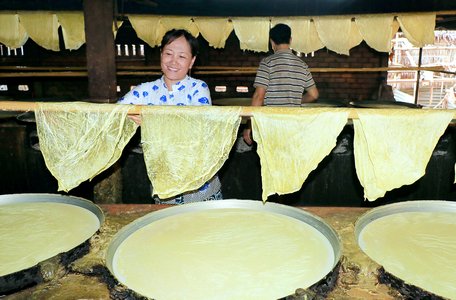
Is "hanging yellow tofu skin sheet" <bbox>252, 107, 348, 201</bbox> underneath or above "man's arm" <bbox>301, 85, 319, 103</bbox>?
underneath

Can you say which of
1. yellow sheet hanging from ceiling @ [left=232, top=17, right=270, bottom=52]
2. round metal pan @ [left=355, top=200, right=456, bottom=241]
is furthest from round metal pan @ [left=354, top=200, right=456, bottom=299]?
yellow sheet hanging from ceiling @ [left=232, top=17, right=270, bottom=52]

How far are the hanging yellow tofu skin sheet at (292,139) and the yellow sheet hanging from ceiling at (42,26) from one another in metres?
3.72

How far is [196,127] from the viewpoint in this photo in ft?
5.86

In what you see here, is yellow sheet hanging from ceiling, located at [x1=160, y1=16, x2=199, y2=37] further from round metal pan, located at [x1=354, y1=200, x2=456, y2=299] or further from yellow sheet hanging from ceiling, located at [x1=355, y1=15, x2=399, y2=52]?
round metal pan, located at [x1=354, y1=200, x2=456, y2=299]

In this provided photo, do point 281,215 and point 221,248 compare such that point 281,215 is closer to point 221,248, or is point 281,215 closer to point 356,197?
point 221,248

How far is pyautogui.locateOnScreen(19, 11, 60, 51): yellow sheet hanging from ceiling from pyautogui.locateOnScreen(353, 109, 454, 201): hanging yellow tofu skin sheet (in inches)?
158

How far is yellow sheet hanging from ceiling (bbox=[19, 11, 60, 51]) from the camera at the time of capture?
4.45 meters

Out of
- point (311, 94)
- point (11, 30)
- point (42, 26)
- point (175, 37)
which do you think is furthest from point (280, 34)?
point (11, 30)

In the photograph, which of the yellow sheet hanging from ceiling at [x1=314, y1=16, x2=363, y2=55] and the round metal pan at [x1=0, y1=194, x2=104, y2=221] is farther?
the yellow sheet hanging from ceiling at [x1=314, y1=16, x2=363, y2=55]

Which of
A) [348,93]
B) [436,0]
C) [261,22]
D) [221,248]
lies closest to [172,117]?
[221,248]

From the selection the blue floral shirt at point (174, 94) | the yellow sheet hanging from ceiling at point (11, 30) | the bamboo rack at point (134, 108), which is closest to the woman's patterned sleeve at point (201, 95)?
the blue floral shirt at point (174, 94)

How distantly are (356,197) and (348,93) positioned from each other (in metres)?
4.18

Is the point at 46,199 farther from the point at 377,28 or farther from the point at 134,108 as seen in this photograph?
the point at 377,28

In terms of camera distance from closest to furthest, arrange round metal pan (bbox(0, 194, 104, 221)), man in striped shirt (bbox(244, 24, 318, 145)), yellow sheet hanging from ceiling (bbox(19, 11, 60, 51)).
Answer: round metal pan (bbox(0, 194, 104, 221)) → man in striped shirt (bbox(244, 24, 318, 145)) → yellow sheet hanging from ceiling (bbox(19, 11, 60, 51))
